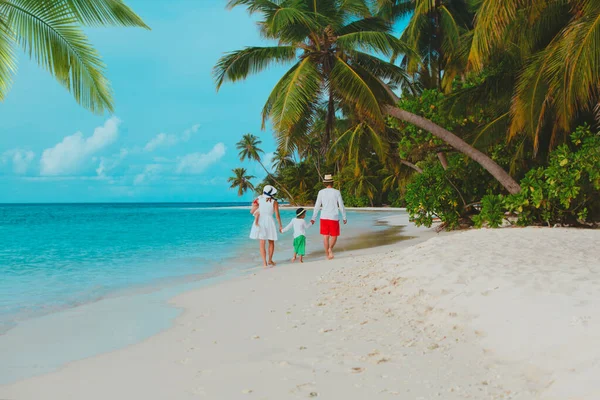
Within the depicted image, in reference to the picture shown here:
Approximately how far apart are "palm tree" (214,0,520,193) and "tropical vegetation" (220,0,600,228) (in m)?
0.03

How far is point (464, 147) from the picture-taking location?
11.2 meters

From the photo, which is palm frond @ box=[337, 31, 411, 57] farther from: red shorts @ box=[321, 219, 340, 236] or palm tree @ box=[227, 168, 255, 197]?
palm tree @ box=[227, 168, 255, 197]

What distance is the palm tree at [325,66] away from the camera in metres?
11.0

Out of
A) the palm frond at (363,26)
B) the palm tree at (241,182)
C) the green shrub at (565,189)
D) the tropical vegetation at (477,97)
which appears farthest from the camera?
the palm tree at (241,182)

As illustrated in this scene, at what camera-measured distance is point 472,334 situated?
3.43 m

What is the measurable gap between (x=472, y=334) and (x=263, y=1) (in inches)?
438

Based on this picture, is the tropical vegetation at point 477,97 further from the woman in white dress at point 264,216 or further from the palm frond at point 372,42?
the woman in white dress at point 264,216

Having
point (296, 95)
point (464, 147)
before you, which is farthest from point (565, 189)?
point (296, 95)

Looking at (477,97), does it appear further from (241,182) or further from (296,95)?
(241,182)

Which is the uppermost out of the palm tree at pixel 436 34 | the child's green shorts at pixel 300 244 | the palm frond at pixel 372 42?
the palm tree at pixel 436 34

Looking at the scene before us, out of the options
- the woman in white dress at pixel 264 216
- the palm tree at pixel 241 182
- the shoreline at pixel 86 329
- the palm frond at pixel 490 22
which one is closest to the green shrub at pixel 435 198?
the palm frond at pixel 490 22

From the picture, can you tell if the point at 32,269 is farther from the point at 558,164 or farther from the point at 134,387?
the point at 558,164

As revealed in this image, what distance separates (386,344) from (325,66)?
393 inches

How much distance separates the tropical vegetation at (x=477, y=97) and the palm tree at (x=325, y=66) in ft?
0.10
